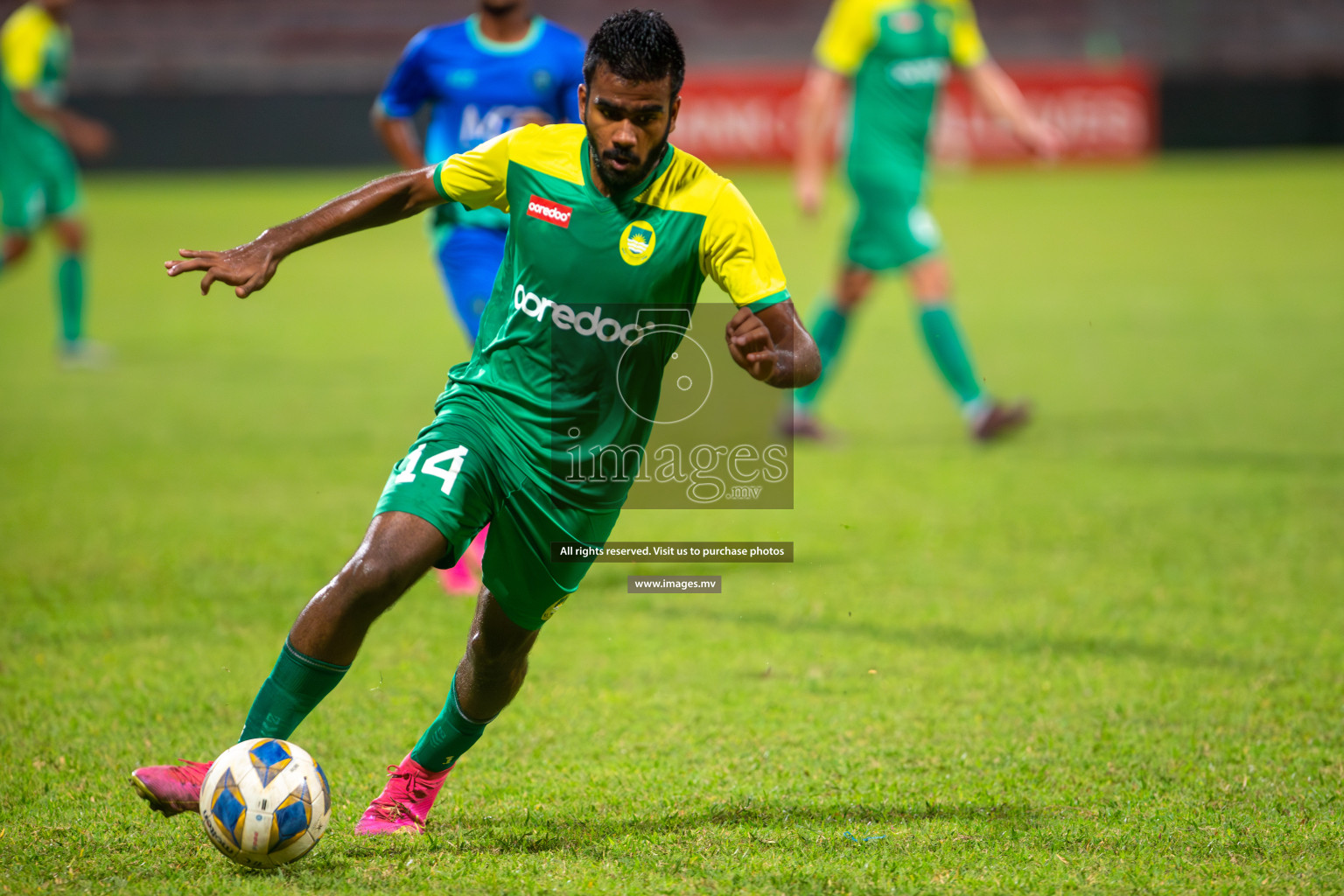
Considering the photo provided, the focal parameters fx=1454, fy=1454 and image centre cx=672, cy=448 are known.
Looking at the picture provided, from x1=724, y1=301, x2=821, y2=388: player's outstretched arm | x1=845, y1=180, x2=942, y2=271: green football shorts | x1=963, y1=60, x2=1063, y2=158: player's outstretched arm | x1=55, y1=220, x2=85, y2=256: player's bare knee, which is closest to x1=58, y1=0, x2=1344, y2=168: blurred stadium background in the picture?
x1=55, y1=220, x2=85, y2=256: player's bare knee

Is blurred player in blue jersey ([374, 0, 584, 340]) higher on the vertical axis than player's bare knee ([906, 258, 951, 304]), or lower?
higher

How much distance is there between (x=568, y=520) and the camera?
3.33 m

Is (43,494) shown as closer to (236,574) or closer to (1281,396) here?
(236,574)

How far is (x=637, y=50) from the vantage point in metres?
3.10

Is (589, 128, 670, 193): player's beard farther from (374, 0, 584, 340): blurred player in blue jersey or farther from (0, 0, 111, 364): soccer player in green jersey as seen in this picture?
(0, 0, 111, 364): soccer player in green jersey

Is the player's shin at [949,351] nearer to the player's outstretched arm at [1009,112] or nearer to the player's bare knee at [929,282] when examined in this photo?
the player's bare knee at [929,282]

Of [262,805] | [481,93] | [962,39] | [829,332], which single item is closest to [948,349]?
[829,332]

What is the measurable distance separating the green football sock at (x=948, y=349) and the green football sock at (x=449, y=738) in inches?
206

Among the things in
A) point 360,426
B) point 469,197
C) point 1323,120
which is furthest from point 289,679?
point 1323,120

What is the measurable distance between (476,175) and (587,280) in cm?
36

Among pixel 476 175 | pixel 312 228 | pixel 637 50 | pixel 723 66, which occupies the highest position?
pixel 637 50

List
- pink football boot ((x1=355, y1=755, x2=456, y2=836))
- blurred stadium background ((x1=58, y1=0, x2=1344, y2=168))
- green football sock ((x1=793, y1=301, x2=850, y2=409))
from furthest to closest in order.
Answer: blurred stadium background ((x1=58, y1=0, x2=1344, y2=168)), green football sock ((x1=793, y1=301, x2=850, y2=409)), pink football boot ((x1=355, y1=755, x2=456, y2=836))

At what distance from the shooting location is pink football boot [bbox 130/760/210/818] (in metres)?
3.13

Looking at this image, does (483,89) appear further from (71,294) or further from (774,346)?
(71,294)
